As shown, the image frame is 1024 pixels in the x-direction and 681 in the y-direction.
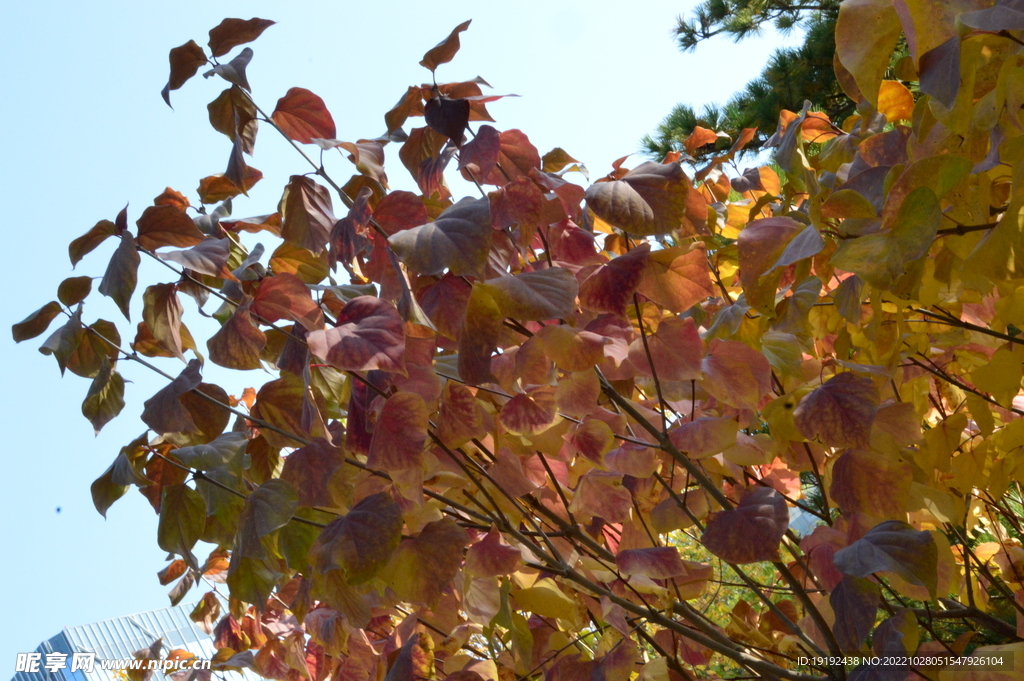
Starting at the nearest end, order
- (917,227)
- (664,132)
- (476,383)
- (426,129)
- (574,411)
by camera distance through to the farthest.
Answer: (917,227), (476,383), (574,411), (426,129), (664,132)

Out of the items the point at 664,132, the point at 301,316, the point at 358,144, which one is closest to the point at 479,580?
the point at 301,316

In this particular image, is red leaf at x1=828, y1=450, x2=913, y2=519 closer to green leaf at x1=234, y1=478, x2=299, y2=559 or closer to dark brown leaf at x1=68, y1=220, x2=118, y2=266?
green leaf at x1=234, y1=478, x2=299, y2=559

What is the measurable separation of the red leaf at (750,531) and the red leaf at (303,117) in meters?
0.55

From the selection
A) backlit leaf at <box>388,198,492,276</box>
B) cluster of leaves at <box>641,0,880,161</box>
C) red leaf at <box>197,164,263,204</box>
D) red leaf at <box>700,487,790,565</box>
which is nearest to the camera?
backlit leaf at <box>388,198,492,276</box>

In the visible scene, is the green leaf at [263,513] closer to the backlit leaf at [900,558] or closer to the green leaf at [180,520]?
the green leaf at [180,520]

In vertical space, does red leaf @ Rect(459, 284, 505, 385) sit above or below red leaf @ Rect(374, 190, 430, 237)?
below

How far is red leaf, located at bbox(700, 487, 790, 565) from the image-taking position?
2.06ft

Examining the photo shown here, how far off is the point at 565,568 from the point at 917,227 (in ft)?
1.47

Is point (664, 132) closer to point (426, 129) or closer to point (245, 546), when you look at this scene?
point (426, 129)

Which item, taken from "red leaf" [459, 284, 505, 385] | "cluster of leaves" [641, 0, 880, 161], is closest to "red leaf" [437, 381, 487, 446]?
"red leaf" [459, 284, 505, 385]

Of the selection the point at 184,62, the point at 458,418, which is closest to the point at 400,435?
the point at 458,418

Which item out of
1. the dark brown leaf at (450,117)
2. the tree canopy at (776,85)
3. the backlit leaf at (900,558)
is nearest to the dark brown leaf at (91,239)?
the dark brown leaf at (450,117)

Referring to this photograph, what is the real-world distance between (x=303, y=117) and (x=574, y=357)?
0.42 meters

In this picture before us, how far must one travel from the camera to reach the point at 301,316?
0.65 metres
